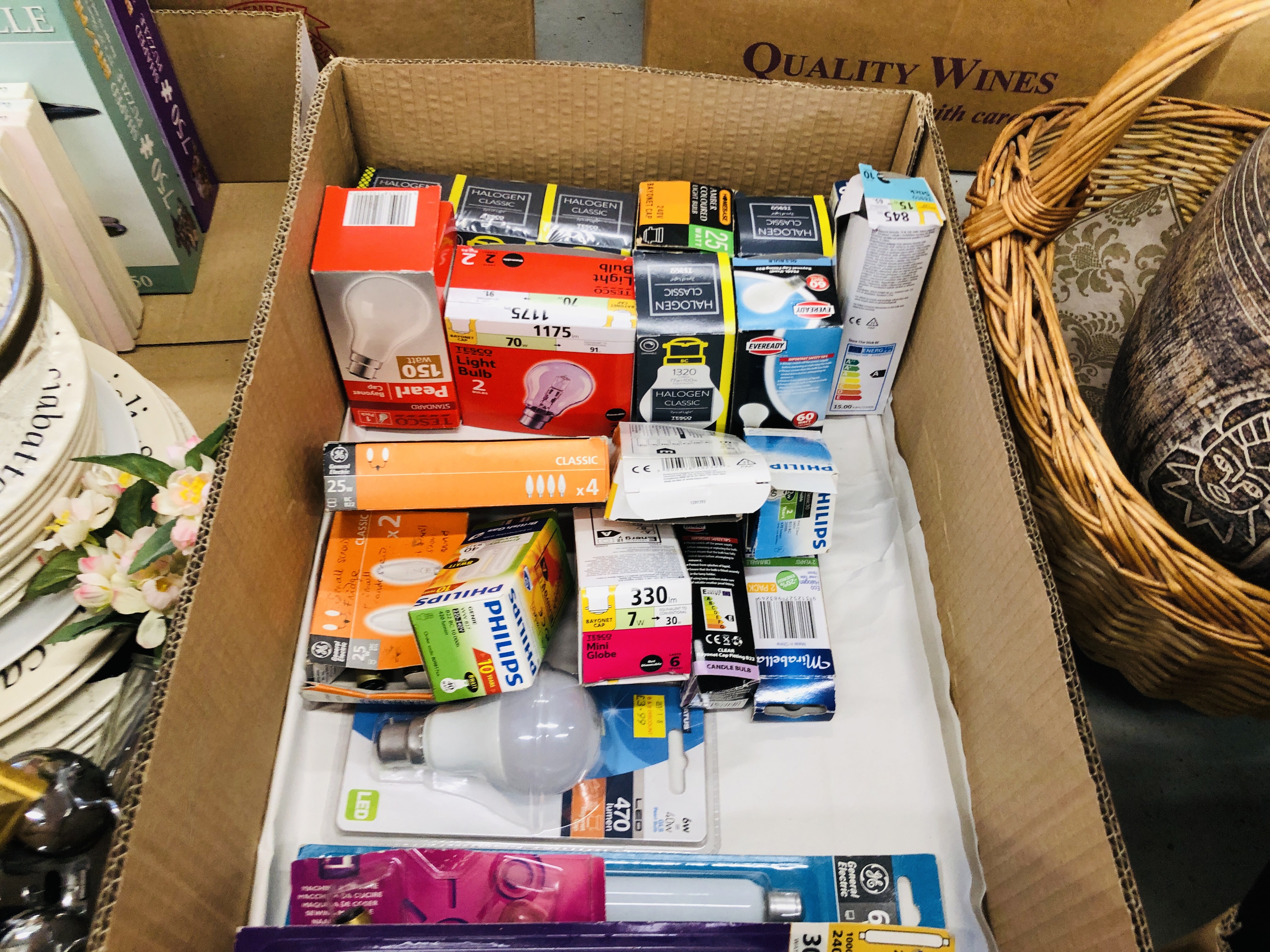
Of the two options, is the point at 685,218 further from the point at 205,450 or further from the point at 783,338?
the point at 205,450

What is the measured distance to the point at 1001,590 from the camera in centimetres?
76

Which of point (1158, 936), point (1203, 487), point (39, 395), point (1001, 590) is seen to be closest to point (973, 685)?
point (1001, 590)

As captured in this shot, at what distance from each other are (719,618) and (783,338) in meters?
0.28

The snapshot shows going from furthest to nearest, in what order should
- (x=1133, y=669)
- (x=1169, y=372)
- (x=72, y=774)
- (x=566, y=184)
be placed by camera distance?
1. (x=566, y=184)
2. (x=1133, y=669)
3. (x=1169, y=372)
4. (x=72, y=774)

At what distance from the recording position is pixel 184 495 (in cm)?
72

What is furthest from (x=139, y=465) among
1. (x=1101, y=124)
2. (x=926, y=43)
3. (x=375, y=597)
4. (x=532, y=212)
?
(x=926, y=43)

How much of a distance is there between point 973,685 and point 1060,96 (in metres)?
0.82

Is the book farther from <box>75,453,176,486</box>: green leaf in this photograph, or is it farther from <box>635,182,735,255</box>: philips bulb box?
<box>635,182,735,255</box>: philips bulb box

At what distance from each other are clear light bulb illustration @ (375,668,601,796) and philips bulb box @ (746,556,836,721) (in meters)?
0.17

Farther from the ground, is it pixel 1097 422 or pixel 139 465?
pixel 1097 422

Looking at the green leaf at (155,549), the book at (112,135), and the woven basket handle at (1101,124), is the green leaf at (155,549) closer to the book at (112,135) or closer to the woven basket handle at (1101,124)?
the book at (112,135)

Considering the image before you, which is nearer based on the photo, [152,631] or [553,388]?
[152,631]

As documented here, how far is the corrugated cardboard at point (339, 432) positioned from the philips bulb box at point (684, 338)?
0.22 metres

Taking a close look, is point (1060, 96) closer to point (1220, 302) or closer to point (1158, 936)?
point (1220, 302)
